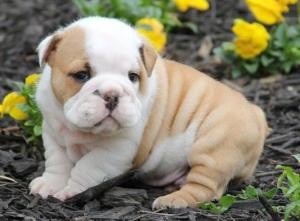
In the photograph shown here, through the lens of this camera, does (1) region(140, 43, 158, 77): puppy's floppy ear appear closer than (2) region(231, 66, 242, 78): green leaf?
Yes

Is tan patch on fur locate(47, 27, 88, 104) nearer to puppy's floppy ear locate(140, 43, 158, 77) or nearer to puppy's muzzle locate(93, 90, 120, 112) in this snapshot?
puppy's muzzle locate(93, 90, 120, 112)

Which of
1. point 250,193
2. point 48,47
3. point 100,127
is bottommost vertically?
point 250,193

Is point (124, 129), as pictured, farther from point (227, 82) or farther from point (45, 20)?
point (45, 20)

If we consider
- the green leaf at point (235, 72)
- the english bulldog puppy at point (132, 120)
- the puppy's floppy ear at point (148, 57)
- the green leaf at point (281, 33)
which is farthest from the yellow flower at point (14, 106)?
the green leaf at point (281, 33)

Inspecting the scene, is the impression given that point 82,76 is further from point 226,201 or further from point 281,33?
point 281,33

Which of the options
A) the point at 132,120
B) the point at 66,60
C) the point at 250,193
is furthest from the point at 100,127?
the point at 250,193

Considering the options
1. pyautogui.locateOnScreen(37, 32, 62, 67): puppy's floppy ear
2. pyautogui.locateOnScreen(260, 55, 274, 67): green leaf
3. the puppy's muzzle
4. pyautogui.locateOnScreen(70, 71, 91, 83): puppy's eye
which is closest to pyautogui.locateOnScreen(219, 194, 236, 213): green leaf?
the puppy's muzzle

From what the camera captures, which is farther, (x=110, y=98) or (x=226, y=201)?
(x=226, y=201)

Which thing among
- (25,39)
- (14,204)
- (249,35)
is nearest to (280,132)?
(249,35)
